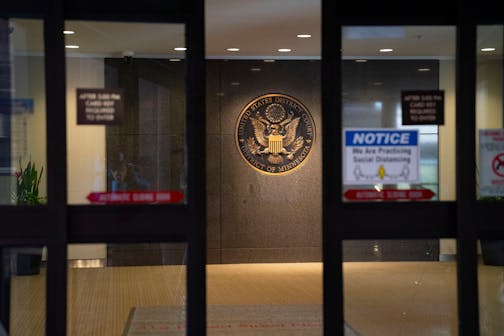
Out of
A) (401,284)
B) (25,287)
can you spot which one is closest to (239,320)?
(401,284)

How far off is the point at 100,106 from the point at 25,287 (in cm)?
114

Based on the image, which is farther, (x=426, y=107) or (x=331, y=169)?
(x=426, y=107)

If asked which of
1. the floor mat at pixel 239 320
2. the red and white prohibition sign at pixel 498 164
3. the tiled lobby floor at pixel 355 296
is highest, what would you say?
the red and white prohibition sign at pixel 498 164

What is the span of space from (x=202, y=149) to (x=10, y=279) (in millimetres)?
1360

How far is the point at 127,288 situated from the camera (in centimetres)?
459

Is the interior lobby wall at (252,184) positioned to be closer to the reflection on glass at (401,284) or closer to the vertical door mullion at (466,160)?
the reflection on glass at (401,284)

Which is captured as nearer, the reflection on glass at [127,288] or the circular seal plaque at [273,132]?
the reflection on glass at [127,288]

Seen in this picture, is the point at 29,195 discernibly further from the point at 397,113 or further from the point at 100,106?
the point at 397,113

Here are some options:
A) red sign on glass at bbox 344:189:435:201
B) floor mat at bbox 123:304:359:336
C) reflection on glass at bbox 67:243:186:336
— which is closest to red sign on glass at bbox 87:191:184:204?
reflection on glass at bbox 67:243:186:336

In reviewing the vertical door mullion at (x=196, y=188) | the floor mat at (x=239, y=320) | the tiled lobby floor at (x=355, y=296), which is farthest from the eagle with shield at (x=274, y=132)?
the vertical door mullion at (x=196, y=188)

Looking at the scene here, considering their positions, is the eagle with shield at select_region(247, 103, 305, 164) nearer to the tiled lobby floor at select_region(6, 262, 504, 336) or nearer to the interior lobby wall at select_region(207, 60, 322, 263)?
the interior lobby wall at select_region(207, 60, 322, 263)

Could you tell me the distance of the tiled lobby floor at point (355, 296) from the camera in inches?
176

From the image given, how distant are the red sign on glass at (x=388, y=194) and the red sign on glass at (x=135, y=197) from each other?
3.26ft

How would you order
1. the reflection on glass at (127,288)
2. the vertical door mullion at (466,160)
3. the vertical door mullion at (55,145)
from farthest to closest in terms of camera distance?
the vertical door mullion at (466,160) < the reflection on glass at (127,288) < the vertical door mullion at (55,145)
